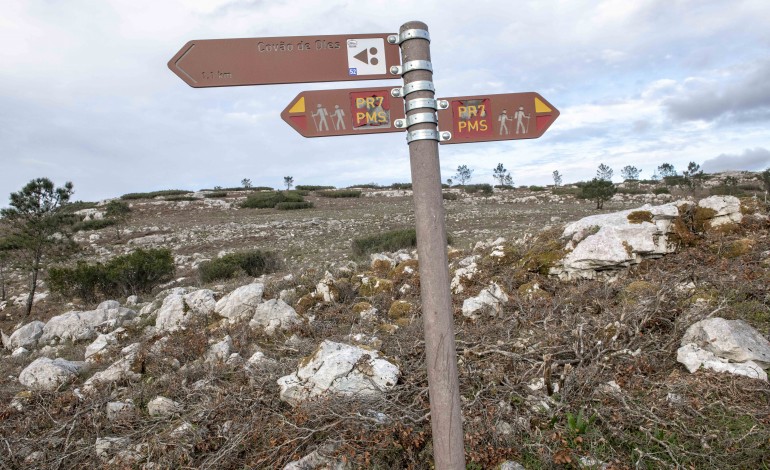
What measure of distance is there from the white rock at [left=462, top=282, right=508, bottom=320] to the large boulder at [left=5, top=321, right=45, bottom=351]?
676cm

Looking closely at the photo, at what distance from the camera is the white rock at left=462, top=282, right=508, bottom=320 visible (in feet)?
17.0

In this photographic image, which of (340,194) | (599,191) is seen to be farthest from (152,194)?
(599,191)

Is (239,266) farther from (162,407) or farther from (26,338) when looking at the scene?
(162,407)

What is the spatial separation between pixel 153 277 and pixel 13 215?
444 cm

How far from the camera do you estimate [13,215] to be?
1259 cm

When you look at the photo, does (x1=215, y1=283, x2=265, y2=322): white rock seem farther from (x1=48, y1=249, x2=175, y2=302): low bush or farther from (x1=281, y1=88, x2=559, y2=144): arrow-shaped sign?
(x1=48, y1=249, x2=175, y2=302): low bush

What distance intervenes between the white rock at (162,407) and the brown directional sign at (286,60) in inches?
120

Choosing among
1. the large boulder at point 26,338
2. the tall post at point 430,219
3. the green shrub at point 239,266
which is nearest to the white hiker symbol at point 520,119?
the tall post at point 430,219

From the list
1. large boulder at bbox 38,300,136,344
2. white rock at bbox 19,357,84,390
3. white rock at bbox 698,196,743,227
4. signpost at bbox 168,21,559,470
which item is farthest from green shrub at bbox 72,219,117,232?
signpost at bbox 168,21,559,470

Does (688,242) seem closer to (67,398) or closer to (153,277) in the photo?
(67,398)

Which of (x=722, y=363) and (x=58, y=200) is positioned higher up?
(x=58, y=200)

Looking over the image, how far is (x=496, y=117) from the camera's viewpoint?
6.97ft

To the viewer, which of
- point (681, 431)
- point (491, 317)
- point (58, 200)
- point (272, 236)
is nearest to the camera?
point (681, 431)

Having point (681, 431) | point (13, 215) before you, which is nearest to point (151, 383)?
point (681, 431)
